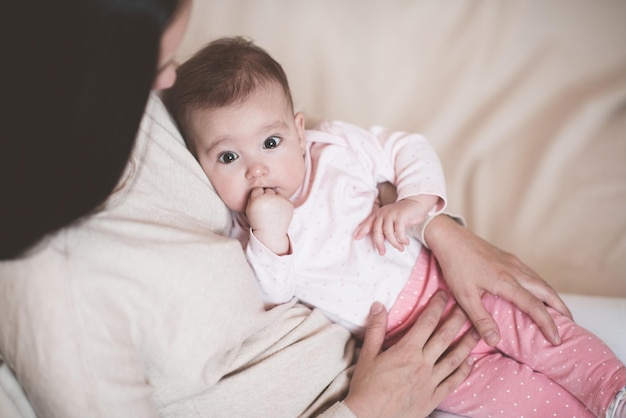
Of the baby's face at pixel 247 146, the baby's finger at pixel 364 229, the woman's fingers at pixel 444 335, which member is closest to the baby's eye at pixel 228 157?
the baby's face at pixel 247 146

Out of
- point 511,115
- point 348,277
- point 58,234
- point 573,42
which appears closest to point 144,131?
point 58,234

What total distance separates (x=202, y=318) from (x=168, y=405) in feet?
0.57

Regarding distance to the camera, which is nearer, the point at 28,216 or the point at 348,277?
the point at 28,216

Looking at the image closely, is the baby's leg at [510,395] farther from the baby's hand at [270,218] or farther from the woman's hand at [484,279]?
the baby's hand at [270,218]

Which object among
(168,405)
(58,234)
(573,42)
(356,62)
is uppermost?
(573,42)

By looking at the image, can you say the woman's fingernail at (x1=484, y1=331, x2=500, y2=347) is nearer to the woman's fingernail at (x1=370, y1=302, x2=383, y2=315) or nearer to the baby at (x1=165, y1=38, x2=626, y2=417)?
the baby at (x1=165, y1=38, x2=626, y2=417)

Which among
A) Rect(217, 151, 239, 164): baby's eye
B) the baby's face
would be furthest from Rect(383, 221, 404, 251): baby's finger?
Rect(217, 151, 239, 164): baby's eye

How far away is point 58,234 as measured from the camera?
0.74 m

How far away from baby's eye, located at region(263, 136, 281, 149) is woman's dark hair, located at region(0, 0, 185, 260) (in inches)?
17.6

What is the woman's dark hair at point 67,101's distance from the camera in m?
0.58

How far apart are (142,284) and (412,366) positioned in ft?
1.78

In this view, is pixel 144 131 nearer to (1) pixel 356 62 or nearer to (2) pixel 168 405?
(2) pixel 168 405

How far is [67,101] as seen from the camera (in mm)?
607

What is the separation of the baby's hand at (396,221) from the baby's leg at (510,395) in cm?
31
